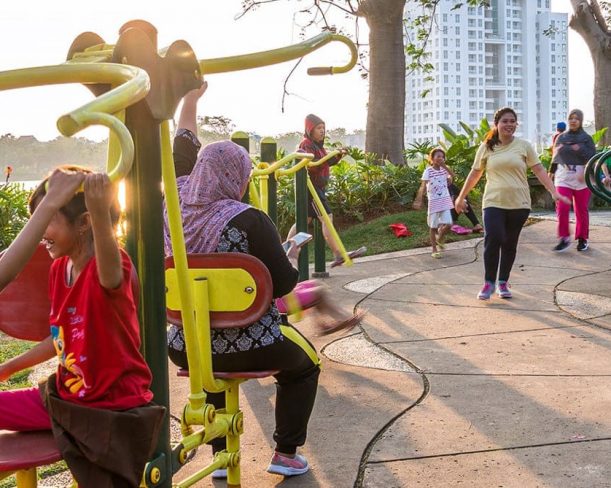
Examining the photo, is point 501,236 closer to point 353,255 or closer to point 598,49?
point 353,255

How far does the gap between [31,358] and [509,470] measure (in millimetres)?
1932

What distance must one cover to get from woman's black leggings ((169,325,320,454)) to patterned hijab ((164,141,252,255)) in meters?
0.43

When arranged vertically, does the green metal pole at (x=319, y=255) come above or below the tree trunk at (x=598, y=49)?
below

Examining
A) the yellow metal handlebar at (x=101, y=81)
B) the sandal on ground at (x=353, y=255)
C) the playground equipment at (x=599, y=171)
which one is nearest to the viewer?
the yellow metal handlebar at (x=101, y=81)

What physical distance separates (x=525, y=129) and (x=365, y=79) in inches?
6133

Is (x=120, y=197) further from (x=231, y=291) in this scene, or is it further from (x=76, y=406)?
(x=231, y=291)

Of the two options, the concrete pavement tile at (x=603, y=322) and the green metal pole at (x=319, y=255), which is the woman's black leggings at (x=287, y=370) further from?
the green metal pole at (x=319, y=255)

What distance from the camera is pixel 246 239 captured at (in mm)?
3328

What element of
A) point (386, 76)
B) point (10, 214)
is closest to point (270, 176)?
point (10, 214)

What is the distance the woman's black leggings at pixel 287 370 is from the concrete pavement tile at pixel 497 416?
405mm

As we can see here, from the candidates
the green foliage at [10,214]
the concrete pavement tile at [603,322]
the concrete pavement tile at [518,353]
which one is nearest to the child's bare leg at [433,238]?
the concrete pavement tile at [603,322]

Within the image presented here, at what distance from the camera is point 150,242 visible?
234cm

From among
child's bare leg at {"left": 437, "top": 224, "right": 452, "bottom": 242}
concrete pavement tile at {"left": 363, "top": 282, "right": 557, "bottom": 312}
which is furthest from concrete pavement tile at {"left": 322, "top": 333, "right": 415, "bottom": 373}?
child's bare leg at {"left": 437, "top": 224, "right": 452, "bottom": 242}

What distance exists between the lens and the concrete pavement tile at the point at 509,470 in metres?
3.39
